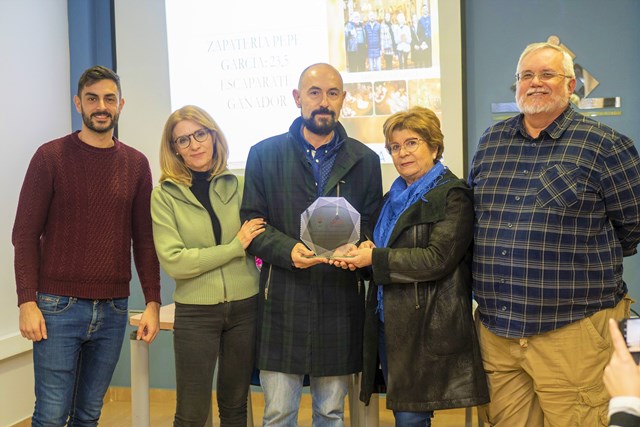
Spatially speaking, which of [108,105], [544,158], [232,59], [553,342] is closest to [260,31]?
[232,59]

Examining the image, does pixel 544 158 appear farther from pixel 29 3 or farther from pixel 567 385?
pixel 29 3

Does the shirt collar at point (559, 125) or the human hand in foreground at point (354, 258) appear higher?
the shirt collar at point (559, 125)

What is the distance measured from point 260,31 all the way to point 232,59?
0.25 m

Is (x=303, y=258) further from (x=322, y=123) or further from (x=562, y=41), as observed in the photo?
(x=562, y=41)

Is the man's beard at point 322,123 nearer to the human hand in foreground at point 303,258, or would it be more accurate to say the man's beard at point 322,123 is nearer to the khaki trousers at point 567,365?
the human hand in foreground at point 303,258

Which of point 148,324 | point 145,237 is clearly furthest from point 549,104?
point 148,324

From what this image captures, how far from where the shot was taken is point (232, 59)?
3.76 m

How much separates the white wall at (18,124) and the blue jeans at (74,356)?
Answer: 1.26 m

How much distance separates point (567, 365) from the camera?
1.96 meters

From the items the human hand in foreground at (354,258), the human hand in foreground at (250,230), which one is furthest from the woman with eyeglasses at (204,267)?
the human hand in foreground at (354,258)

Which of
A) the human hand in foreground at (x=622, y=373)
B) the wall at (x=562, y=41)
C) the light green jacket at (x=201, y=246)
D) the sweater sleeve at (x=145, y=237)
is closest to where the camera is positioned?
the human hand in foreground at (x=622, y=373)

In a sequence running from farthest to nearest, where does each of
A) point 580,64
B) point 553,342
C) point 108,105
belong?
point 580,64, point 108,105, point 553,342

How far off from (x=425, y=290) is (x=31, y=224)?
4.69ft

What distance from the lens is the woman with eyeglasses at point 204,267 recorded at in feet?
7.04
